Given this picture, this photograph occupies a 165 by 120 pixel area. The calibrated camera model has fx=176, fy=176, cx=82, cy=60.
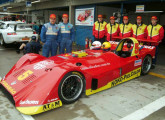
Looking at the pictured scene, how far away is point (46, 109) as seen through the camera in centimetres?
305

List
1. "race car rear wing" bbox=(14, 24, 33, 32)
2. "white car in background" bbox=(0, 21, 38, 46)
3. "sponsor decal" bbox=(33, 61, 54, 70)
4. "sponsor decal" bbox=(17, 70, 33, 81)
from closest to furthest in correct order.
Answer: "sponsor decal" bbox=(17, 70, 33, 81)
"sponsor decal" bbox=(33, 61, 54, 70)
"white car in background" bbox=(0, 21, 38, 46)
"race car rear wing" bbox=(14, 24, 33, 32)

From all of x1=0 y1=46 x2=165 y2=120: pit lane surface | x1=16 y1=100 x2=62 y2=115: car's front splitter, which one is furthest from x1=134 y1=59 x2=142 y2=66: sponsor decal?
x1=16 y1=100 x2=62 y2=115: car's front splitter

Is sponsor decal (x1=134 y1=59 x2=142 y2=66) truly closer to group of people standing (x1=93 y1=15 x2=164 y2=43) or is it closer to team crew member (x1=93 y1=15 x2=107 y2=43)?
group of people standing (x1=93 y1=15 x2=164 y2=43)

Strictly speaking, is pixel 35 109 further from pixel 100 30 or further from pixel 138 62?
pixel 100 30

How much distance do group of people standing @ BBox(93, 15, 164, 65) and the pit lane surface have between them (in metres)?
1.96

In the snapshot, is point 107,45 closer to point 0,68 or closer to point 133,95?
point 133,95

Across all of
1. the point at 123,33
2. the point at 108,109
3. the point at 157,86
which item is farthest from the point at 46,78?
the point at 123,33

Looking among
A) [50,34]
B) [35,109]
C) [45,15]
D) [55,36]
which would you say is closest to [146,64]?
[55,36]

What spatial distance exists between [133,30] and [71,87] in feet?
13.2

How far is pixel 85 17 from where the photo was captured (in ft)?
35.3

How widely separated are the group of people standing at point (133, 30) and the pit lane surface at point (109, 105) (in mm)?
1960

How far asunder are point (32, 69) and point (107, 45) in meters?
2.26

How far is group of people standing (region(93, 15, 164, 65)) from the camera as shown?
596 centimetres

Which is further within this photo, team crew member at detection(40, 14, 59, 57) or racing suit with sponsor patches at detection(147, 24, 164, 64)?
racing suit with sponsor patches at detection(147, 24, 164, 64)
